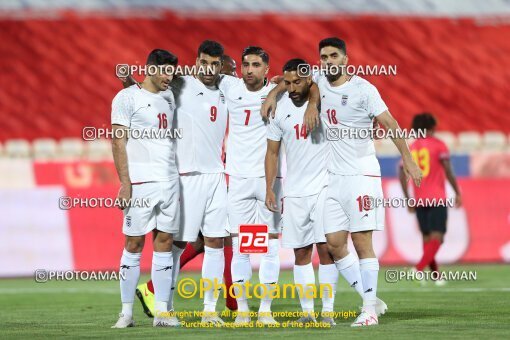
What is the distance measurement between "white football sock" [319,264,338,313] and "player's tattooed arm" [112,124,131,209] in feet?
5.94

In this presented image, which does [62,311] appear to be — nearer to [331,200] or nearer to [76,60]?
[331,200]

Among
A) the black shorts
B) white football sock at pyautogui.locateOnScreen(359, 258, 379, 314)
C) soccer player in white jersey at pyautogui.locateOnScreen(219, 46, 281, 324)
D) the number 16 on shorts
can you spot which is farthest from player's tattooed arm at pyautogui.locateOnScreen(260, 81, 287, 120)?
the black shorts

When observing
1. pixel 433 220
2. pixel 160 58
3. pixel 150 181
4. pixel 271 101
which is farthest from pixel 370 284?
pixel 433 220

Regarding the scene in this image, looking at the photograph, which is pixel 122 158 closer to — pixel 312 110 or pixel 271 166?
pixel 271 166

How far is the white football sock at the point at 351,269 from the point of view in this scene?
959 cm

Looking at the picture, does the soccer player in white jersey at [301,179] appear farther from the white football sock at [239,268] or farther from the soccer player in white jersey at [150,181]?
the soccer player in white jersey at [150,181]

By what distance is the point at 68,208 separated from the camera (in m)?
15.7

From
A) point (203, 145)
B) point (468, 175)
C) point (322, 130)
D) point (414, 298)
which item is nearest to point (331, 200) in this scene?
point (322, 130)

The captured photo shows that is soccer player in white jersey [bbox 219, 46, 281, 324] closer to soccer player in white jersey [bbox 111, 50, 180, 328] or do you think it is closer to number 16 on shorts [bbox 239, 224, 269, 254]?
number 16 on shorts [bbox 239, 224, 269, 254]

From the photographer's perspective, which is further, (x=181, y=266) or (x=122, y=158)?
(x=181, y=266)

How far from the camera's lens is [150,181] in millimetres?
9438

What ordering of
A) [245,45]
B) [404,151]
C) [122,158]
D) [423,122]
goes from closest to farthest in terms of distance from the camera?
[404,151] < [122,158] < [423,122] < [245,45]

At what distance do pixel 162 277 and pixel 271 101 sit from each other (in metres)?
1.74

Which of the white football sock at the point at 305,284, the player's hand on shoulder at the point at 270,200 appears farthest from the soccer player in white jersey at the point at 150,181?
the white football sock at the point at 305,284
